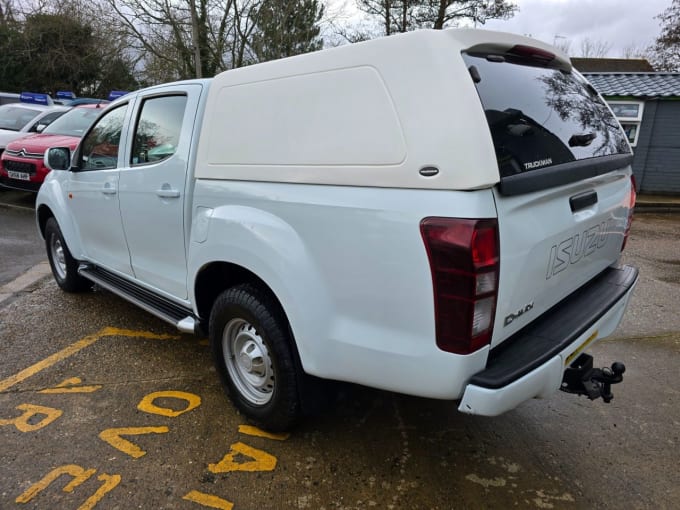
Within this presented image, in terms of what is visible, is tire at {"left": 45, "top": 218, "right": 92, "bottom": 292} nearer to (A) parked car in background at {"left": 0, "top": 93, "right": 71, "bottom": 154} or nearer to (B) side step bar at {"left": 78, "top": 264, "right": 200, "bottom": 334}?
(B) side step bar at {"left": 78, "top": 264, "right": 200, "bottom": 334}

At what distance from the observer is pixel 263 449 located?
2.62m

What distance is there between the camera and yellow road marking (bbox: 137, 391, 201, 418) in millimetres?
2934

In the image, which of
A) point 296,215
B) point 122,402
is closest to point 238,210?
point 296,215

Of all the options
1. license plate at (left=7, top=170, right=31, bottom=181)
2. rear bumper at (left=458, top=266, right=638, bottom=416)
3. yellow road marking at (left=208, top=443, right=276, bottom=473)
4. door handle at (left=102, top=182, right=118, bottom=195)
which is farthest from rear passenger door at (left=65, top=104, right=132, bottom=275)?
license plate at (left=7, top=170, right=31, bottom=181)

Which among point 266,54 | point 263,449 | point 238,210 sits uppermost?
point 266,54

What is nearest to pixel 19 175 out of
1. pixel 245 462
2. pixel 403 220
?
pixel 245 462

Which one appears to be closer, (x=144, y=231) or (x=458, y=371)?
(x=458, y=371)

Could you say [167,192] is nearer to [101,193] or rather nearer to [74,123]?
[101,193]

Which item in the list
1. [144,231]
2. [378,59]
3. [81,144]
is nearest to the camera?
[378,59]

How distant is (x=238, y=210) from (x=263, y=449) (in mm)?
1299

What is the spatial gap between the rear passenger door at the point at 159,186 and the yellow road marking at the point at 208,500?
128cm

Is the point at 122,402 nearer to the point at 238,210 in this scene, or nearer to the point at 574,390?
the point at 238,210

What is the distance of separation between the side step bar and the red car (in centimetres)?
458

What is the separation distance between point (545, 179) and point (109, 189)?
305 cm
